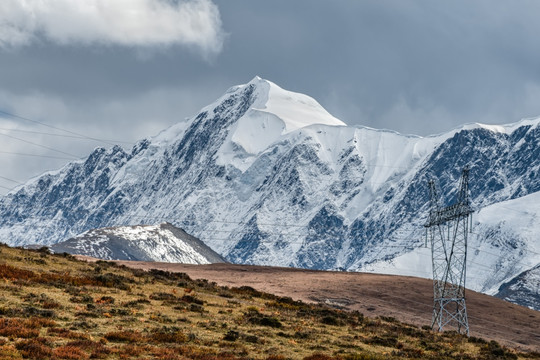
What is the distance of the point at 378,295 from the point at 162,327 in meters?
71.4

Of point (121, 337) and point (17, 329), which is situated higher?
point (121, 337)

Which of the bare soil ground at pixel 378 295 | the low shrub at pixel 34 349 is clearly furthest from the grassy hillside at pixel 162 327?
the bare soil ground at pixel 378 295

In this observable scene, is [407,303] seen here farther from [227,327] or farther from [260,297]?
[227,327]

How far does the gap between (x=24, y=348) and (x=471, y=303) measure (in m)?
95.8

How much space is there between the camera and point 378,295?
347 feet

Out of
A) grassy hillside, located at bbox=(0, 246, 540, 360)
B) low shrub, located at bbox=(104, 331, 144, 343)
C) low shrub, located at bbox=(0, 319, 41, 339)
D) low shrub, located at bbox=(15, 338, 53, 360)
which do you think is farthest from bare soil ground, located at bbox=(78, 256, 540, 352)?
low shrub, located at bbox=(15, 338, 53, 360)

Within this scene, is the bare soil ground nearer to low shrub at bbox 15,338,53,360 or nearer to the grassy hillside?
the grassy hillside

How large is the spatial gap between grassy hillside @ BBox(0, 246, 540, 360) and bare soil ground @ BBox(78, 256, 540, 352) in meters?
33.8

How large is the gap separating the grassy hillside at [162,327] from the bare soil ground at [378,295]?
3378 centimetres

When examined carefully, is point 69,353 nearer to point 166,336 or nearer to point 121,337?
point 121,337

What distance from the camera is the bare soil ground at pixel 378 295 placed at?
9419 cm

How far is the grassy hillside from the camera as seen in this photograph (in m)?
31.7

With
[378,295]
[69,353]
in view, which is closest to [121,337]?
[69,353]

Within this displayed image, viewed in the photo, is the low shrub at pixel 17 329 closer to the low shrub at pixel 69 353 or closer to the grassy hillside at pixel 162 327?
the grassy hillside at pixel 162 327
